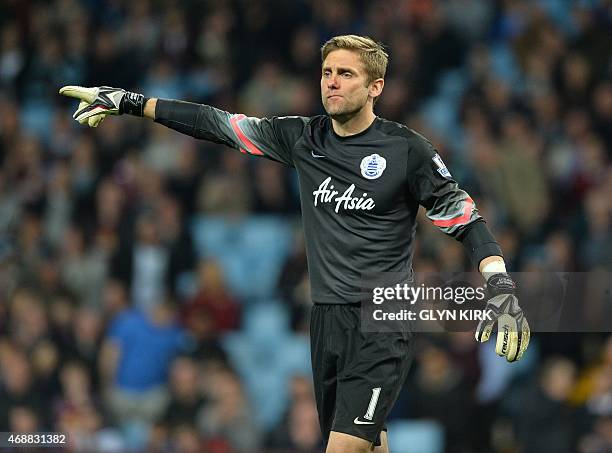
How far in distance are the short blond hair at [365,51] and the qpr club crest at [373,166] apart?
0.34 meters

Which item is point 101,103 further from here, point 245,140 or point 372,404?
point 372,404

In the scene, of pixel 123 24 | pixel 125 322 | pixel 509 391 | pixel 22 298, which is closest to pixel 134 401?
pixel 125 322

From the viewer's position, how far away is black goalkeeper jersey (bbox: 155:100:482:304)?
5.39 meters

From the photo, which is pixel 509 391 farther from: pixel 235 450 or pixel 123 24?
pixel 123 24

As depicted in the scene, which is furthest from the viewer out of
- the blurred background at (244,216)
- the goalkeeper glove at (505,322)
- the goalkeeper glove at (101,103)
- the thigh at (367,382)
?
the blurred background at (244,216)

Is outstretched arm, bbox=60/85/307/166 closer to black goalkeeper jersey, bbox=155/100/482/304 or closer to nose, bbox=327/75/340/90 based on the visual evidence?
black goalkeeper jersey, bbox=155/100/482/304

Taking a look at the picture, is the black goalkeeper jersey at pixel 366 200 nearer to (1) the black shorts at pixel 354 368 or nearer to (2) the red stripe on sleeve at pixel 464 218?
(2) the red stripe on sleeve at pixel 464 218

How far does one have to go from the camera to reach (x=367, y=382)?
5340 millimetres

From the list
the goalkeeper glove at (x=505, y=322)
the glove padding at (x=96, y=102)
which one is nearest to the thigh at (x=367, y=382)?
the goalkeeper glove at (x=505, y=322)

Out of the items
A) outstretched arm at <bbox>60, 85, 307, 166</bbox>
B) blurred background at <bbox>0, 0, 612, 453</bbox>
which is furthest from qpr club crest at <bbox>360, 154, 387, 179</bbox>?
blurred background at <bbox>0, 0, 612, 453</bbox>

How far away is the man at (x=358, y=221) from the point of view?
17.5 ft

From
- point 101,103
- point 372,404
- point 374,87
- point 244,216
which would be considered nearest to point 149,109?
point 101,103

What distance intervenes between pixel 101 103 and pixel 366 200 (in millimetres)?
1354

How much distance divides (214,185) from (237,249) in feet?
2.23
